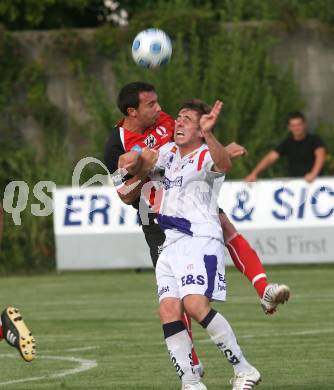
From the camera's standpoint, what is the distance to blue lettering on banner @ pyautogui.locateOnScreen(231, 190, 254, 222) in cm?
1820

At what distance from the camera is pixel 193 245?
26.7ft

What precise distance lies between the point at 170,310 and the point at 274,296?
26.2 inches

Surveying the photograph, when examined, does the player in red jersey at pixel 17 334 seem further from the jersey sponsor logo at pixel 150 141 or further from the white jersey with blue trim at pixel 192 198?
the jersey sponsor logo at pixel 150 141

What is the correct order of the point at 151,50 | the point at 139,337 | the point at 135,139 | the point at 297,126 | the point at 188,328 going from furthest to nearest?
the point at 297,126 < the point at 139,337 < the point at 151,50 < the point at 135,139 < the point at 188,328

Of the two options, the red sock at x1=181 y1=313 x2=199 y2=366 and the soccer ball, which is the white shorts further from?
the soccer ball

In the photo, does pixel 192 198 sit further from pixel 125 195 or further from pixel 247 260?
pixel 247 260

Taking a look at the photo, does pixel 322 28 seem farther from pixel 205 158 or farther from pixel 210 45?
pixel 205 158

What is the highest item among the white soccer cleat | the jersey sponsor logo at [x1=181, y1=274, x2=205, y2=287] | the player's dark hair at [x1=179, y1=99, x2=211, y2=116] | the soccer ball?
the soccer ball

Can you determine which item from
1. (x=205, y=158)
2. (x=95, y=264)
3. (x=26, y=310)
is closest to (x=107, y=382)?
(x=205, y=158)

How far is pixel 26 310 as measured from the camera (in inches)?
552

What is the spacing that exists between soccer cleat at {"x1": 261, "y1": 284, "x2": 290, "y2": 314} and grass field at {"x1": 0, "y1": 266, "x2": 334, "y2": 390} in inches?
20.6

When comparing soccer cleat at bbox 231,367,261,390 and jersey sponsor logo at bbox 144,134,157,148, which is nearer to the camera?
soccer cleat at bbox 231,367,261,390

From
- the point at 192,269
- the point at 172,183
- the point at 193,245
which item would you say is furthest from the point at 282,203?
the point at 192,269

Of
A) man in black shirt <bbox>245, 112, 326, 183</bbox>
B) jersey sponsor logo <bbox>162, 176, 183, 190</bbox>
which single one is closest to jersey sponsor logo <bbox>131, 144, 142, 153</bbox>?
jersey sponsor logo <bbox>162, 176, 183, 190</bbox>
